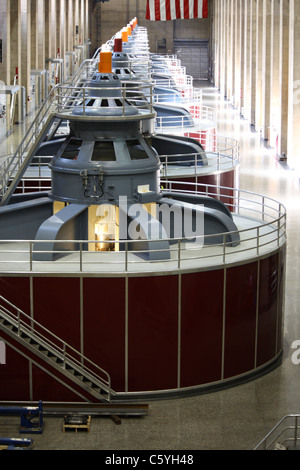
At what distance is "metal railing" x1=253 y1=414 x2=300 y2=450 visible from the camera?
1484 cm

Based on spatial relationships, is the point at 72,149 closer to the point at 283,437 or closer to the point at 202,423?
the point at 202,423

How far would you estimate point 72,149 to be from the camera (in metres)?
20.1

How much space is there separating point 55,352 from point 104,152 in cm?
423

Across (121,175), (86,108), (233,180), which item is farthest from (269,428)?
(233,180)

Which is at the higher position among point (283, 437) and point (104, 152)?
point (104, 152)

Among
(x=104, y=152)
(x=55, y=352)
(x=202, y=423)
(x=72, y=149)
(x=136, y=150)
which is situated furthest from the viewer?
(x=72, y=149)

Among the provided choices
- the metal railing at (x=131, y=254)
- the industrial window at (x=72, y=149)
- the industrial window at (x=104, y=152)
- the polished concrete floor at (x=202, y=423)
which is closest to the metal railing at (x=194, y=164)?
the industrial window at (x=72, y=149)

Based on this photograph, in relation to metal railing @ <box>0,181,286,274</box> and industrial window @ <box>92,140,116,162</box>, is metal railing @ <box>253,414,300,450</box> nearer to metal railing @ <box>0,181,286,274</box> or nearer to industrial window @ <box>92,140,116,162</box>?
metal railing @ <box>0,181,286,274</box>

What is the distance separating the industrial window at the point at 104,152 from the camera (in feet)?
63.9

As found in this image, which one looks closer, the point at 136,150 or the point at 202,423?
the point at 202,423

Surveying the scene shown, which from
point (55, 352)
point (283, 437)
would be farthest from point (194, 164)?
point (283, 437)

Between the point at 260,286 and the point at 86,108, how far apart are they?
15.5 ft

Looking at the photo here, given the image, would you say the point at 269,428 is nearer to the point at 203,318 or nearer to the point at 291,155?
the point at 203,318

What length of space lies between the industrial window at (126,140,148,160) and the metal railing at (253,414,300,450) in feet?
19.2
